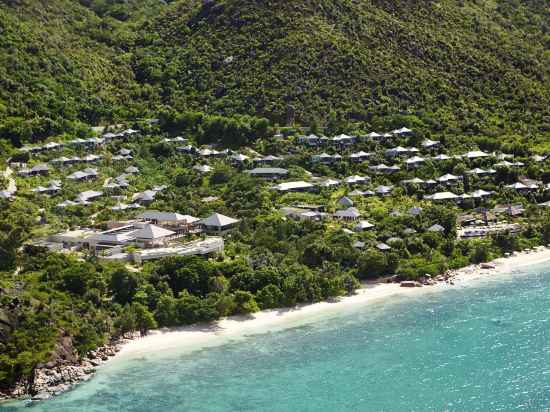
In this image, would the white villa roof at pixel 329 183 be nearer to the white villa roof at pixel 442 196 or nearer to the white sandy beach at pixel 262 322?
the white villa roof at pixel 442 196

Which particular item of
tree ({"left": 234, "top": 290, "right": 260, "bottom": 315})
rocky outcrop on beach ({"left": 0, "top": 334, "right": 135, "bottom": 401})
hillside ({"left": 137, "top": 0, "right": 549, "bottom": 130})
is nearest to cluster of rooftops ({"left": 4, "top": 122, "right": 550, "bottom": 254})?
tree ({"left": 234, "top": 290, "right": 260, "bottom": 315})

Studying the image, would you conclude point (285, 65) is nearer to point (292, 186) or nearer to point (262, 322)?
point (292, 186)

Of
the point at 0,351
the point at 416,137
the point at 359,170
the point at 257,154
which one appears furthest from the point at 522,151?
the point at 0,351

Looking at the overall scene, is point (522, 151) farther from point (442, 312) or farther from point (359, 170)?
point (442, 312)

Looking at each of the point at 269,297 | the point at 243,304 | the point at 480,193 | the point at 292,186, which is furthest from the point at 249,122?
the point at 243,304

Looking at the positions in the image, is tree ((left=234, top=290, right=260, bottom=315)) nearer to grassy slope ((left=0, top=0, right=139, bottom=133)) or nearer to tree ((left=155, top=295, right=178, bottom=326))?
tree ((left=155, top=295, right=178, bottom=326))

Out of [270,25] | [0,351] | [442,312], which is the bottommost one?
[442,312]

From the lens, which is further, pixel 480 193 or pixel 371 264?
pixel 480 193
